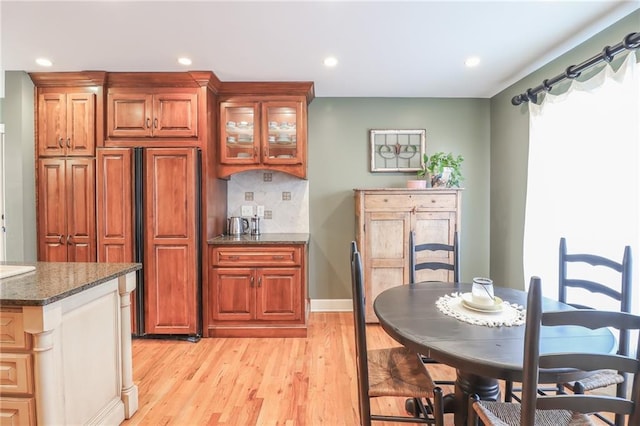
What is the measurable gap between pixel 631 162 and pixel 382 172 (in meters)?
2.23

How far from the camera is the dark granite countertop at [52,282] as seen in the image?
1.43 meters

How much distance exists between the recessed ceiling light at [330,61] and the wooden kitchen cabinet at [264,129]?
0.50 metres

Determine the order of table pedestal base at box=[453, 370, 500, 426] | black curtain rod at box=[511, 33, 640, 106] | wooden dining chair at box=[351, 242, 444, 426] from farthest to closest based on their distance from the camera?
black curtain rod at box=[511, 33, 640, 106] → table pedestal base at box=[453, 370, 500, 426] → wooden dining chair at box=[351, 242, 444, 426]

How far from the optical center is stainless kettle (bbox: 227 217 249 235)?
3.79 metres

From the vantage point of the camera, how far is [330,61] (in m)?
2.93

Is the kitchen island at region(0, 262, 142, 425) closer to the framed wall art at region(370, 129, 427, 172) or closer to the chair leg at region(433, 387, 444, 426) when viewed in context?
the chair leg at region(433, 387, 444, 426)

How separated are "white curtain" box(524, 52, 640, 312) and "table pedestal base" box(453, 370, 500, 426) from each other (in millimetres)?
1118

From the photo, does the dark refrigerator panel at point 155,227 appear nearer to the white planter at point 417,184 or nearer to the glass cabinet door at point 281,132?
the glass cabinet door at point 281,132

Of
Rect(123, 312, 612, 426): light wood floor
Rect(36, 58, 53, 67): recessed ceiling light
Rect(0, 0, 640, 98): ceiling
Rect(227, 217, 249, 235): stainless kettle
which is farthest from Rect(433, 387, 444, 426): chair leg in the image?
Rect(36, 58, 53, 67): recessed ceiling light

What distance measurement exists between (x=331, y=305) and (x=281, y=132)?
208cm

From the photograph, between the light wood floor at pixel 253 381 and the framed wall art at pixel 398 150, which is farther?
the framed wall art at pixel 398 150

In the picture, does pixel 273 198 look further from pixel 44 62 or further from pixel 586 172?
pixel 586 172

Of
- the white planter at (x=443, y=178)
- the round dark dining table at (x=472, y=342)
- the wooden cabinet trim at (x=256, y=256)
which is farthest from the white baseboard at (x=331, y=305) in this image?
the round dark dining table at (x=472, y=342)

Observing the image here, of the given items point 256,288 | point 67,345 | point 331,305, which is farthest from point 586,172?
point 67,345
